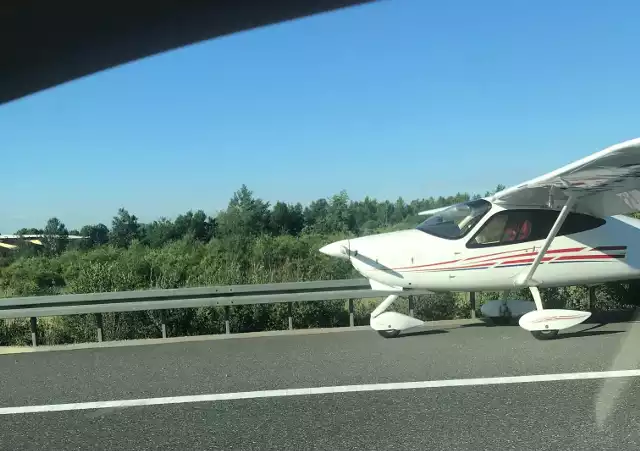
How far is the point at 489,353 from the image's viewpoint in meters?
7.07

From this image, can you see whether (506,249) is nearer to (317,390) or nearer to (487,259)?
(487,259)

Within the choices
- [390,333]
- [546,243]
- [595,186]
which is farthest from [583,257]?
[390,333]

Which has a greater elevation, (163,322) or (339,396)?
(163,322)

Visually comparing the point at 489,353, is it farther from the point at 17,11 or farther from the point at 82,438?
the point at 17,11

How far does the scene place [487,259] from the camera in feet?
27.4

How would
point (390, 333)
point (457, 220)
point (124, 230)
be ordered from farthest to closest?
1. point (124, 230)
2. point (457, 220)
3. point (390, 333)

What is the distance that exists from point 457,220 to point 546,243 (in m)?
1.26

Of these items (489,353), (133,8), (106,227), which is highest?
(133,8)

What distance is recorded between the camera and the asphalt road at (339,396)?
4410 millimetres

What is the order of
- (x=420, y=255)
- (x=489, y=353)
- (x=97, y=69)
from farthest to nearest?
(x=420, y=255), (x=489, y=353), (x=97, y=69)

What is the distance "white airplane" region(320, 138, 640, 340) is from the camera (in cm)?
830

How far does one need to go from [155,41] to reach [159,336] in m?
6.68

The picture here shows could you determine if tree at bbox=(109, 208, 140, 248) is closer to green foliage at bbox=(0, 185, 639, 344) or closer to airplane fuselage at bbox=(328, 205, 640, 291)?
green foliage at bbox=(0, 185, 639, 344)

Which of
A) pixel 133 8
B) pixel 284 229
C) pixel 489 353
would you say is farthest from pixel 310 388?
pixel 284 229
